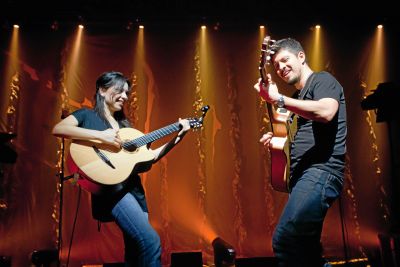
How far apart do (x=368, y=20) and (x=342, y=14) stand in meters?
0.50

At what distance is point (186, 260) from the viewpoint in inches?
173

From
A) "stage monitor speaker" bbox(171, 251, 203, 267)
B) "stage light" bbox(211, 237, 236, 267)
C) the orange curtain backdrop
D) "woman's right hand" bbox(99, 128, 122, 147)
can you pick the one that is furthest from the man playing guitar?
the orange curtain backdrop

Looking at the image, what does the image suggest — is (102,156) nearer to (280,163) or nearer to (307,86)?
(280,163)

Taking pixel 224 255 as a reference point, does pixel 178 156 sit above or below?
above

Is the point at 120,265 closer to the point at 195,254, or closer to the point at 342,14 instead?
the point at 195,254

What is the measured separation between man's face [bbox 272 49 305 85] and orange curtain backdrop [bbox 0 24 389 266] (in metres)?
3.12

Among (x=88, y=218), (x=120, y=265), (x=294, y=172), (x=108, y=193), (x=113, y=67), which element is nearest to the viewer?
(x=294, y=172)

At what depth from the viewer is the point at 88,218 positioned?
207 inches

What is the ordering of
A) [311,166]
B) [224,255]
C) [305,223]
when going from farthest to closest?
[224,255] < [311,166] < [305,223]

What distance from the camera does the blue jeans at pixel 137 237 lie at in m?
2.46

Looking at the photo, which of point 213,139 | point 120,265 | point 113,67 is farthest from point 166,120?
point 120,265

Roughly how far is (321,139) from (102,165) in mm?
1705

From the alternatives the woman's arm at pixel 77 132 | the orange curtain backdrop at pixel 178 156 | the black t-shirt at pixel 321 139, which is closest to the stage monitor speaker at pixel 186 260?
the orange curtain backdrop at pixel 178 156

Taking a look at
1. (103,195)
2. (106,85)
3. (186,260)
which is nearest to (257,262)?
(186,260)
